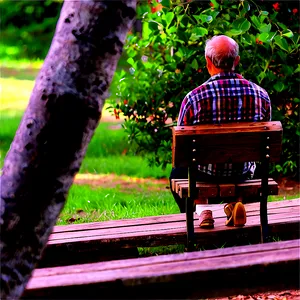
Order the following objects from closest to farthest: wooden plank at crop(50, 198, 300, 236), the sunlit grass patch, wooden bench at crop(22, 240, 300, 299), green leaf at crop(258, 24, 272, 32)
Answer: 1. wooden bench at crop(22, 240, 300, 299)
2. wooden plank at crop(50, 198, 300, 236)
3. green leaf at crop(258, 24, 272, 32)
4. the sunlit grass patch

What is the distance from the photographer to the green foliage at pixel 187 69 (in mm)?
7629

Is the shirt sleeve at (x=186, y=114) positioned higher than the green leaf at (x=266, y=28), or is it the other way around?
the green leaf at (x=266, y=28)

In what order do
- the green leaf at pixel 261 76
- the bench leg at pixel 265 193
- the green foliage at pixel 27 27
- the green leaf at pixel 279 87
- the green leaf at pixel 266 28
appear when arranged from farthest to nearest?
1. the green foliage at pixel 27 27
2. the green leaf at pixel 279 87
3. the green leaf at pixel 261 76
4. the green leaf at pixel 266 28
5. the bench leg at pixel 265 193

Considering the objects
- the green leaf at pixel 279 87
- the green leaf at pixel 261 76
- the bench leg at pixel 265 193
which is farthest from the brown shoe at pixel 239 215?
the green leaf at pixel 279 87

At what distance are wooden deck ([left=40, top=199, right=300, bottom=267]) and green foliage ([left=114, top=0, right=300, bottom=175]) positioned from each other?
93.9 inches

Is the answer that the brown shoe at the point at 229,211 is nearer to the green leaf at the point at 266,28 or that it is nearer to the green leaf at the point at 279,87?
the green leaf at the point at 266,28

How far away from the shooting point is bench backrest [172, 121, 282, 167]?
4.75 m

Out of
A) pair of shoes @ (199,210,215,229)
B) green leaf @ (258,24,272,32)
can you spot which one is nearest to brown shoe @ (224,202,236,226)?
pair of shoes @ (199,210,215,229)

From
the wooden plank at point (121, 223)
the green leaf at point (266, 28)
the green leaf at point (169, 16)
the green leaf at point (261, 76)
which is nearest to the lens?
the wooden plank at point (121, 223)

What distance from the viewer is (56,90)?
2828 mm

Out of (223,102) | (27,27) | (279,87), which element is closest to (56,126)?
(223,102)

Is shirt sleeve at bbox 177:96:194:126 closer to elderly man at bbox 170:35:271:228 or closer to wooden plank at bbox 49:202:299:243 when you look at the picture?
elderly man at bbox 170:35:271:228

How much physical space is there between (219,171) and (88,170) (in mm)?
5563

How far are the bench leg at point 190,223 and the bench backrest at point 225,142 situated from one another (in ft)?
0.95
